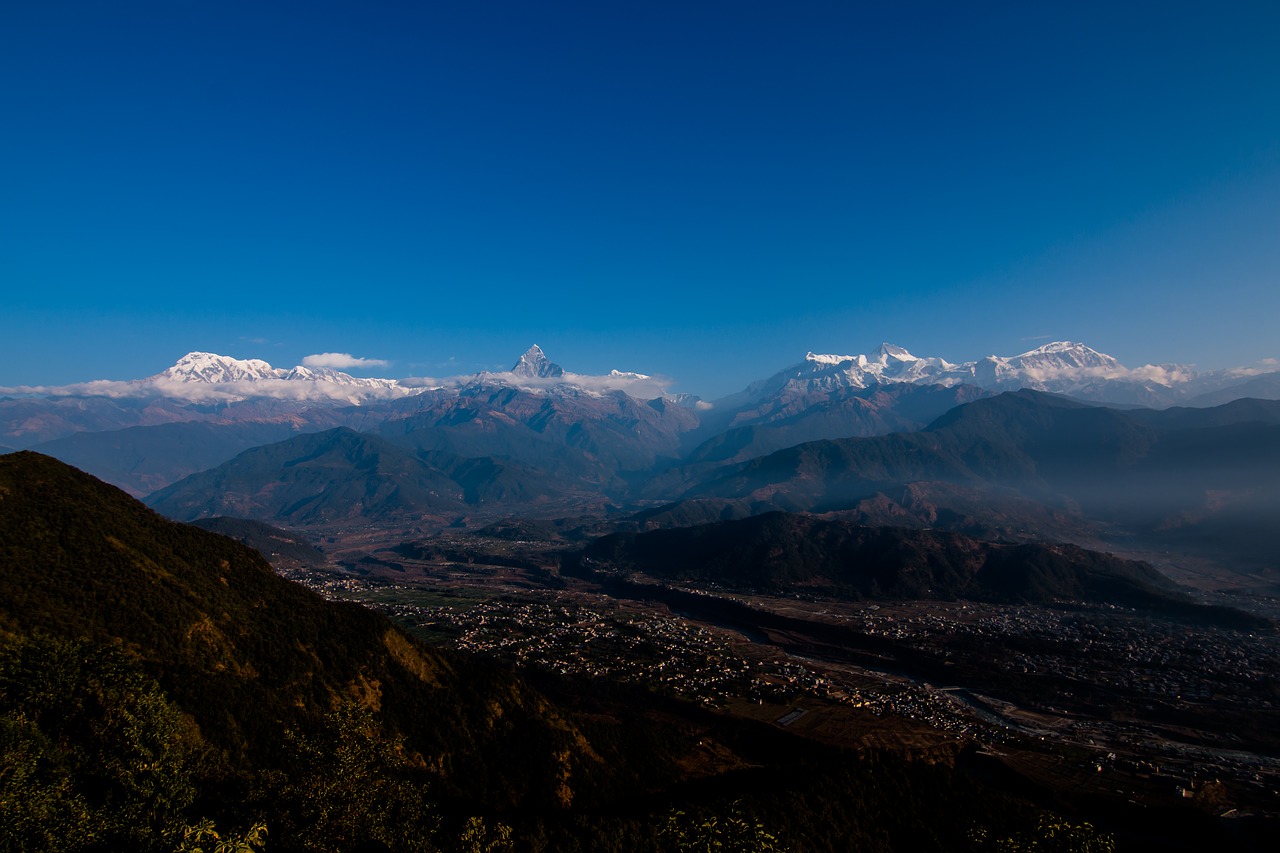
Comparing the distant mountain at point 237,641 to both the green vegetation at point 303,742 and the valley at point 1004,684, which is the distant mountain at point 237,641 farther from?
the valley at point 1004,684

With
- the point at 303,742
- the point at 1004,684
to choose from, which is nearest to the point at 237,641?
the point at 303,742

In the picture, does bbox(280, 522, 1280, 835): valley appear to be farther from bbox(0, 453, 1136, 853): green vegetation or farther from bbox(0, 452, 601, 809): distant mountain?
bbox(0, 452, 601, 809): distant mountain

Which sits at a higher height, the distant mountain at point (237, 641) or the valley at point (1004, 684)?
the distant mountain at point (237, 641)

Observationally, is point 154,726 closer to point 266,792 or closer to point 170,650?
point 266,792

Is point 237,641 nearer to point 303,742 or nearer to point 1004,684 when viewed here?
point 303,742

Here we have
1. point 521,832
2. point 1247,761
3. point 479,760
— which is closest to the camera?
point 521,832

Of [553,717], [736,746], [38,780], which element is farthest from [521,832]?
[736,746]

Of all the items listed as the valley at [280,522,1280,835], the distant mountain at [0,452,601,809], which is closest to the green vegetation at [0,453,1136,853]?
the distant mountain at [0,452,601,809]

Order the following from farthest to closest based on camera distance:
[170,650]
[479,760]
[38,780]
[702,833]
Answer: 1. [479,760]
2. [170,650]
3. [702,833]
4. [38,780]

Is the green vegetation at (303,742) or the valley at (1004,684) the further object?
the valley at (1004,684)

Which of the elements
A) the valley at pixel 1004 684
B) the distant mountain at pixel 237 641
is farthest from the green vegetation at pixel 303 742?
the valley at pixel 1004 684

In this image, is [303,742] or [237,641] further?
[237,641]
